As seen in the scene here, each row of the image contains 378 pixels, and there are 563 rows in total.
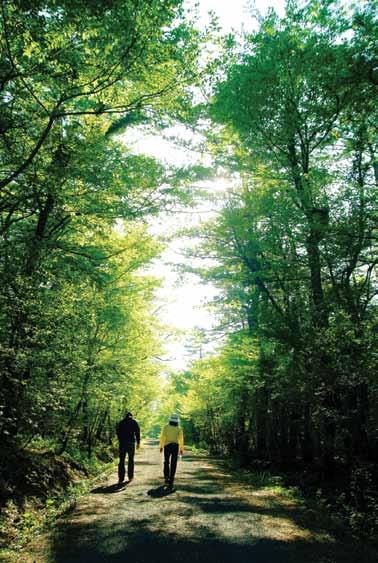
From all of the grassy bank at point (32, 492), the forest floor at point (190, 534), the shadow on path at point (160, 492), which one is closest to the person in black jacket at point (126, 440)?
the grassy bank at point (32, 492)

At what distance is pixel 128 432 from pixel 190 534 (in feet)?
19.7

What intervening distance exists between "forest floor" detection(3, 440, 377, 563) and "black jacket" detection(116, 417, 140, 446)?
2.36 m

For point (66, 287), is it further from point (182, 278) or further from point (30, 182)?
point (182, 278)

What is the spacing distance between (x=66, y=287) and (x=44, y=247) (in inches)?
37.1

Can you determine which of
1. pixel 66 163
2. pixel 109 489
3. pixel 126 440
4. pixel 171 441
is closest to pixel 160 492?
pixel 171 441

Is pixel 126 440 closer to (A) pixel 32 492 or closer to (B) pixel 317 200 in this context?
(A) pixel 32 492

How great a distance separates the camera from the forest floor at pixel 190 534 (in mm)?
4706

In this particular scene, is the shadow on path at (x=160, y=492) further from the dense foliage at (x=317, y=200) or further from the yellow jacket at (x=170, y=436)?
the dense foliage at (x=317, y=200)

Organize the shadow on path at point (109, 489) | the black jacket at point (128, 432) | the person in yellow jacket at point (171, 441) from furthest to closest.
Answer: the black jacket at point (128, 432)
the person in yellow jacket at point (171, 441)
the shadow on path at point (109, 489)

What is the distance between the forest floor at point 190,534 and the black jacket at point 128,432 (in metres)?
2.36

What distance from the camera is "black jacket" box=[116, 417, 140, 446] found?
1109 cm

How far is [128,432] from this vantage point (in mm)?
11219

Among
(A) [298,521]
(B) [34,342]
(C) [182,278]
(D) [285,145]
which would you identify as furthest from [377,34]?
(C) [182,278]

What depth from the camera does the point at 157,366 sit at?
72.8 feet
